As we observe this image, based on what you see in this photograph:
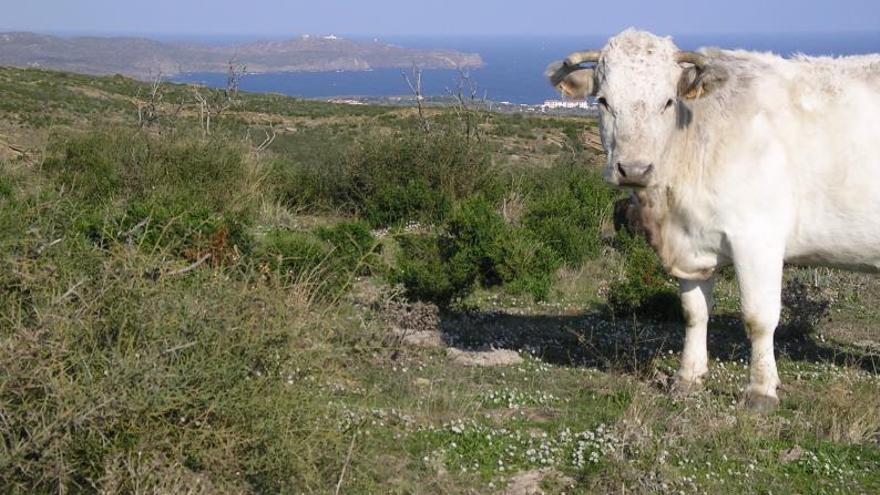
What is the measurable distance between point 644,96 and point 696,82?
0.46m

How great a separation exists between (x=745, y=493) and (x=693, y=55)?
10.9ft

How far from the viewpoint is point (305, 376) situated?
17.0ft

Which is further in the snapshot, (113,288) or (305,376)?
(305,376)

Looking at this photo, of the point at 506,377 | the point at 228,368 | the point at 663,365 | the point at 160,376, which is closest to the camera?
the point at 160,376

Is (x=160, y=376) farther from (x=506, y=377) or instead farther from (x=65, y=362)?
(x=506, y=377)

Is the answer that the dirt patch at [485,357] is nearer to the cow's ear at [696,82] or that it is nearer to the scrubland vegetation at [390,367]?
the scrubland vegetation at [390,367]

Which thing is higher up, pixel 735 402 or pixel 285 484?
pixel 285 484

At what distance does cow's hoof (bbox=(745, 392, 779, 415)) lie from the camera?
23.9ft

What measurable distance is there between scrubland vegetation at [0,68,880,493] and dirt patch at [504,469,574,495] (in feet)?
0.08

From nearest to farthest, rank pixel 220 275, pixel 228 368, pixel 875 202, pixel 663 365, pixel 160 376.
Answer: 1. pixel 160 376
2. pixel 228 368
3. pixel 220 275
4. pixel 875 202
5. pixel 663 365

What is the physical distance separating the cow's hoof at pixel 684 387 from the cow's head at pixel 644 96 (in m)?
1.62

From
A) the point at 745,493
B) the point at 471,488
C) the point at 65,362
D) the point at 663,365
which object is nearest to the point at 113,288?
the point at 65,362

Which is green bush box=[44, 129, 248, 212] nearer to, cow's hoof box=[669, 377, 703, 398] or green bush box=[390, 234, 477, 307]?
green bush box=[390, 234, 477, 307]

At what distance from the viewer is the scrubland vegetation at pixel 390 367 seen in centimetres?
451
